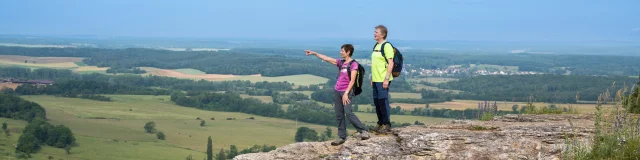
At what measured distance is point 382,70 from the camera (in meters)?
11.9

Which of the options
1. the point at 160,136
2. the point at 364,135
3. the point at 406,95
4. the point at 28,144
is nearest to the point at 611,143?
the point at 364,135

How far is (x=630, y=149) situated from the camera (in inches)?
372

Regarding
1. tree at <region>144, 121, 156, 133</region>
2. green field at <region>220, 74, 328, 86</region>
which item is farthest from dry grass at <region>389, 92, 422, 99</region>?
tree at <region>144, 121, 156, 133</region>

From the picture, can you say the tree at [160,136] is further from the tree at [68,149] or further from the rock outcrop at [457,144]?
the rock outcrop at [457,144]

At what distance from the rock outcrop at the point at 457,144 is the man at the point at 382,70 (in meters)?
0.45

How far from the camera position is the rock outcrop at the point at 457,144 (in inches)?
415

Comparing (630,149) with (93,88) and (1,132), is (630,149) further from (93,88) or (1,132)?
(93,88)

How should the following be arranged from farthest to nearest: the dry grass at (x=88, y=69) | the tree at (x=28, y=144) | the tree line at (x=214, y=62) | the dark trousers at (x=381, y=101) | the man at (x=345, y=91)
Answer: the tree line at (x=214, y=62), the dry grass at (x=88, y=69), the tree at (x=28, y=144), the dark trousers at (x=381, y=101), the man at (x=345, y=91)

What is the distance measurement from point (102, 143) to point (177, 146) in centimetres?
656

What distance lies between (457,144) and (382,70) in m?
1.96

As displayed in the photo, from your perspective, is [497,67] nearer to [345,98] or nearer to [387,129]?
[387,129]

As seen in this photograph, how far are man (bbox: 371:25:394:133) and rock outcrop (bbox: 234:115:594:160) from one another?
448mm

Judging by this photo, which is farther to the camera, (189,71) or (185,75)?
(189,71)

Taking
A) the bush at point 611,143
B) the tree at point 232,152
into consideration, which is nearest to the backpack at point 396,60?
the bush at point 611,143
